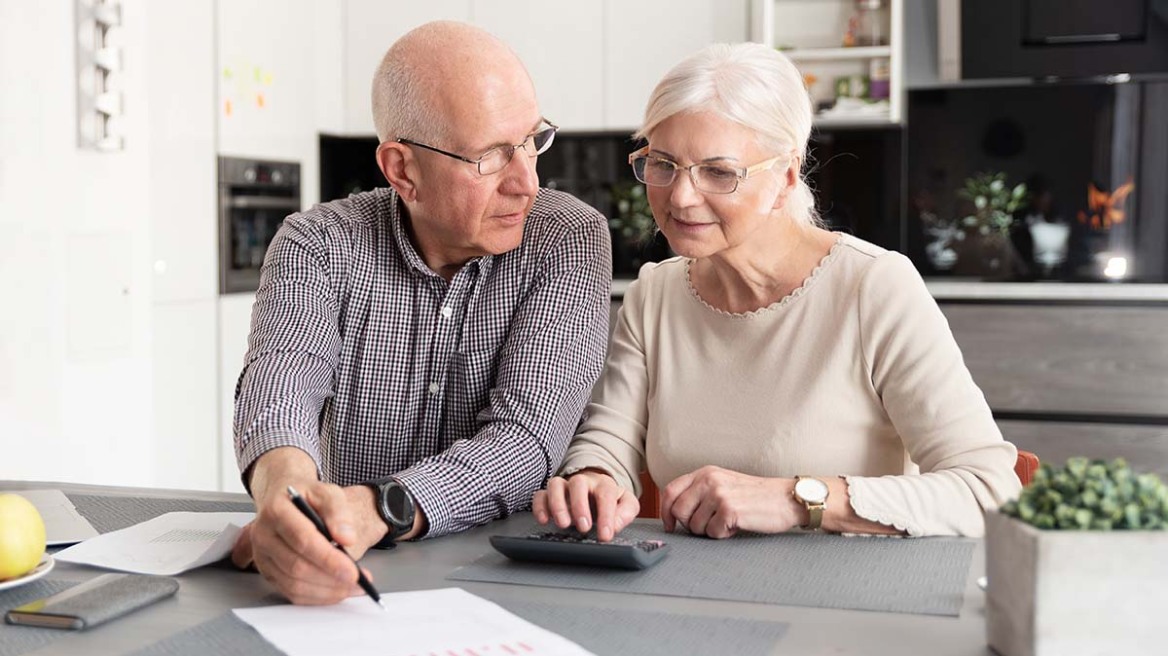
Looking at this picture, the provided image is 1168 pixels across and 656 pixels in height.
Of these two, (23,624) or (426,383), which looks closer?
(23,624)

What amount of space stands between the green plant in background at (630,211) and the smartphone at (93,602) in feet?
11.6

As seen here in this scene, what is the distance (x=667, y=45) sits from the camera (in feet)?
14.4

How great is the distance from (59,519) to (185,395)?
2.31m

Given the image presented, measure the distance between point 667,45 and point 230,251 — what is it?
163 centimetres

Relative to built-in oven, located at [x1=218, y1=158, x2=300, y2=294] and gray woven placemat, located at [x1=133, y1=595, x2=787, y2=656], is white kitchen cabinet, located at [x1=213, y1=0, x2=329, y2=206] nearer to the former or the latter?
built-in oven, located at [x1=218, y1=158, x2=300, y2=294]

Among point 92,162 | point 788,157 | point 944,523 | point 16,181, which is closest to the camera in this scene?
point 944,523

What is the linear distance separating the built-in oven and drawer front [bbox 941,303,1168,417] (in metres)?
2.23

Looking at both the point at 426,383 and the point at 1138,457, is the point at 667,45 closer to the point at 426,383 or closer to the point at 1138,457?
the point at 1138,457

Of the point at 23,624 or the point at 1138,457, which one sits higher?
the point at 23,624

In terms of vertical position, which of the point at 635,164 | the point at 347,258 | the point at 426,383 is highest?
the point at 635,164

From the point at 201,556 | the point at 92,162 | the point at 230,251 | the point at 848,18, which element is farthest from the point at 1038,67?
the point at 201,556

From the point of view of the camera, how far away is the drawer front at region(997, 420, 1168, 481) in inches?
156

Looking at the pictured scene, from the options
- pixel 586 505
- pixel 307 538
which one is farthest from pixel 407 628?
pixel 586 505

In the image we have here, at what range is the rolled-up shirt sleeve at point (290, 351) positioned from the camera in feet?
5.05
